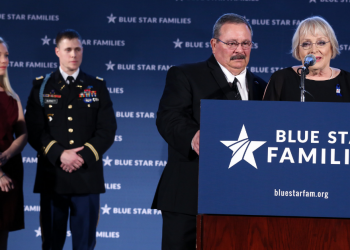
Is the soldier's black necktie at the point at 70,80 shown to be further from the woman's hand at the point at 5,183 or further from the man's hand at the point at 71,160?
the woman's hand at the point at 5,183

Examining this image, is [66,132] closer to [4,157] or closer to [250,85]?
[4,157]

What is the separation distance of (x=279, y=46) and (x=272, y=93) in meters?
2.17

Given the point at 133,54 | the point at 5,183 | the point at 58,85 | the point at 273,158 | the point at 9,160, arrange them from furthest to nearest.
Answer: the point at 133,54, the point at 58,85, the point at 9,160, the point at 5,183, the point at 273,158

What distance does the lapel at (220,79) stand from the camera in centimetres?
203

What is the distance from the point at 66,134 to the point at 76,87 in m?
0.40

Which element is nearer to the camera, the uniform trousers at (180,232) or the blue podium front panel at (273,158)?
the blue podium front panel at (273,158)

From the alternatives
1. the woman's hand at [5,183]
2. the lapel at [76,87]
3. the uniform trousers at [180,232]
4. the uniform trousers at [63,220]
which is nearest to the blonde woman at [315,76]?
the uniform trousers at [180,232]

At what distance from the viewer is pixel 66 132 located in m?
3.25

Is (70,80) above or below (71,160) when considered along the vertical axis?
above

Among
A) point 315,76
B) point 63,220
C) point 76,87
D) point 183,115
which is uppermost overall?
point 76,87

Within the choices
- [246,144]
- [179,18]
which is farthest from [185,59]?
[246,144]

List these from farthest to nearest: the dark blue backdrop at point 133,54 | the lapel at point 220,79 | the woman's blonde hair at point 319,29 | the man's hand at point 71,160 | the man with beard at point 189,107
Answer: the dark blue backdrop at point 133,54 → the man's hand at point 71,160 → the woman's blonde hair at point 319,29 → the lapel at point 220,79 → the man with beard at point 189,107

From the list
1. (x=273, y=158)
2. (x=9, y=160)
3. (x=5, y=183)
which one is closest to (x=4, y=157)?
(x=9, y=160)

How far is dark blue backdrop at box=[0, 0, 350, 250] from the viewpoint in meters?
4.17
